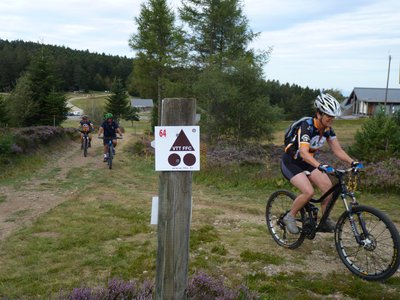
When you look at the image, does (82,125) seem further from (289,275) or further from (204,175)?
(289,275)

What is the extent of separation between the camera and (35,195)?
915 cm

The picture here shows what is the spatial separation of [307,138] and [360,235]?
4.32 feet

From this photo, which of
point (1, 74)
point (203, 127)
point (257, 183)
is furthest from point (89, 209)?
point (1, 74)

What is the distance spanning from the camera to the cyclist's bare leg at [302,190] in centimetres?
486

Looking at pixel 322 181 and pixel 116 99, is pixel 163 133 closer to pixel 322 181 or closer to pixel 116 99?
pixel 322 181

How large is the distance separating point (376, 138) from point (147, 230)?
457 inches

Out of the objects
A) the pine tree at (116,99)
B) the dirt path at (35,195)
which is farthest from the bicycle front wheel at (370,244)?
the pine tree at (116,99)

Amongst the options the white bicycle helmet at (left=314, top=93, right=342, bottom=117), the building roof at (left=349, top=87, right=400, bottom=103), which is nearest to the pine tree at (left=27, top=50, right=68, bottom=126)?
the white bicycle helmet at (left=314, top=93, right=342, bottom=117)

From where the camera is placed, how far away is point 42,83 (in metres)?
29.2

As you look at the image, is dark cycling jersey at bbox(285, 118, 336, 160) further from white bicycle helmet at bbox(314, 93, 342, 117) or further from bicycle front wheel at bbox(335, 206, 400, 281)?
bicycle front wheel at bbox(335, 206, 400, 281)

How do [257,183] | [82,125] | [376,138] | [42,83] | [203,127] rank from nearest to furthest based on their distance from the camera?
[257,183] → [376,138] → [82,125] → [203,127] → [42,83]

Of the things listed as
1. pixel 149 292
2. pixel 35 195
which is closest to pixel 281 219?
pixel 149 292

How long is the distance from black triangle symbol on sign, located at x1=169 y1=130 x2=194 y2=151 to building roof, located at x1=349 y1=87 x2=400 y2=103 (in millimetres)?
69603

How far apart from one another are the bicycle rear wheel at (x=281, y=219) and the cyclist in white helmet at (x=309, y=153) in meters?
0.21
